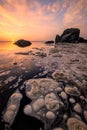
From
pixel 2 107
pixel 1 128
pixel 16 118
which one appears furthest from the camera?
pixel 2 107

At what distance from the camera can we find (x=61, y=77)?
240 cm

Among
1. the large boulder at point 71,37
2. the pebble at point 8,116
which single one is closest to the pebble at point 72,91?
the pebble at point 8,116

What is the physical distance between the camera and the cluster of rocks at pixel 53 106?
3.65ft

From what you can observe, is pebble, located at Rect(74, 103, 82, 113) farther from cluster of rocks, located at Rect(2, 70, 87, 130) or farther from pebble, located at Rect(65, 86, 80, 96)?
pebble, located at Rect(65, 86, 80, 96)

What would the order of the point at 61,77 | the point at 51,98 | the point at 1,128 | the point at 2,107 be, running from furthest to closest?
the point at 61,77
the point at 51,98
the point at 2,107
the point at 1,128

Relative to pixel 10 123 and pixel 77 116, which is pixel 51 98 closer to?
pixel 77 116

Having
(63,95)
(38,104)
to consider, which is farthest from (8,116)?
(63,95)

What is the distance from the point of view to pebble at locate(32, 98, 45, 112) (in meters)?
1.34

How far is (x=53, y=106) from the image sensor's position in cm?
138

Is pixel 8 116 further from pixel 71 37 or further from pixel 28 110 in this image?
pixel 71 37

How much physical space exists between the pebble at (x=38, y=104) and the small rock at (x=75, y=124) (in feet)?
1.45

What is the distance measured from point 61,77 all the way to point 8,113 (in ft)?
5.06

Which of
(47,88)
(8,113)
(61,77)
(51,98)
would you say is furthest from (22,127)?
(61,77)

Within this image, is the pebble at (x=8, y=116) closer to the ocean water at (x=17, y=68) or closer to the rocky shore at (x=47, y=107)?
the rocky shore at (x=47, y=107)
